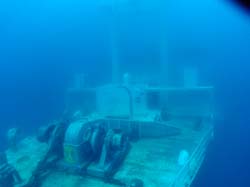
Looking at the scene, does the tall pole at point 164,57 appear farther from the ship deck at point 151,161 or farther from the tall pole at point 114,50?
the ship deck at point 151,161

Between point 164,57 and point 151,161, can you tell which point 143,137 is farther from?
point 164,57

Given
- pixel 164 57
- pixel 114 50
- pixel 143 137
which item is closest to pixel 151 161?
pixel 143 137

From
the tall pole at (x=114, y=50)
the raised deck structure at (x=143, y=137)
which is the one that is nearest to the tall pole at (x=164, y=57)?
the raised deck structure at (x=143, y=137)

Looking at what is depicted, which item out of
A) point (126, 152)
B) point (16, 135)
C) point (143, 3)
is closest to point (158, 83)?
point (143, 3)

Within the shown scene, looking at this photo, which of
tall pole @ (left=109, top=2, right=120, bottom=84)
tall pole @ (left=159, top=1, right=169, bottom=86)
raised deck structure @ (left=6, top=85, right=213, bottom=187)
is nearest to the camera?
raised deck structure @ (left=6, top=85, right=213, bottom=187)

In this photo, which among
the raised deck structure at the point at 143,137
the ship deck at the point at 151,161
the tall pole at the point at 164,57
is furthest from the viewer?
the tall pole at the point at 164,57

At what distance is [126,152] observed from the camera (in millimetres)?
7762

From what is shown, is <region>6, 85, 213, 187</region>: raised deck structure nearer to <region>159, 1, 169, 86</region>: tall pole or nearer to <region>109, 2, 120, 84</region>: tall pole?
<region>159, 1, 169, 86</region>: tall pole

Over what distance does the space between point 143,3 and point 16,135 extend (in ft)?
32.7

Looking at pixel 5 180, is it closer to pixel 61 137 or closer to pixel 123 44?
pixel 61 137

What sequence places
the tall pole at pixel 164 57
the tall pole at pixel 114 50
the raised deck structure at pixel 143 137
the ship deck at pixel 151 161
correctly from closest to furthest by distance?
the ship deck at pixel 151 161 → the raised deck structure at pixel 143 137 → the tall pole at pixel 164 57 → the tall pole at pixel 114 50

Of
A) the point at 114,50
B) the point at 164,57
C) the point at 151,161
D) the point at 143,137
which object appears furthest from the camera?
the point at 114,50

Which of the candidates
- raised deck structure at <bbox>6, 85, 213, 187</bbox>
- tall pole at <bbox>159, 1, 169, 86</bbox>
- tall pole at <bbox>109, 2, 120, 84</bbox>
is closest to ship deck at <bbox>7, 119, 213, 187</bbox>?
raised deck structure at <bbox>6, 85, 213, 187</bbox>

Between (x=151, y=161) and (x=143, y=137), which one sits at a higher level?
(x=143, y=137)
